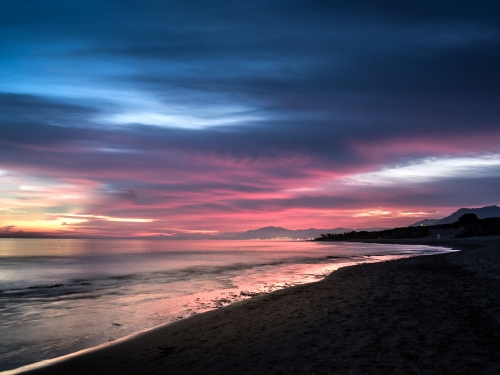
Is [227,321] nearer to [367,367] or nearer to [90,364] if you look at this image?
[90,364]

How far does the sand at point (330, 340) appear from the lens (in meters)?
6.41

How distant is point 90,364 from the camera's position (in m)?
8.47

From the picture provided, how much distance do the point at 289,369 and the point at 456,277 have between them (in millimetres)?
13918

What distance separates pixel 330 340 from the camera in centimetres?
796

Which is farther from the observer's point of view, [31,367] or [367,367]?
[31,367]

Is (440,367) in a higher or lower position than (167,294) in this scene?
higher

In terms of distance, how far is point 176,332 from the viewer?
1090cm

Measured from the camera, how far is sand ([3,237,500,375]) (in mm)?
6406

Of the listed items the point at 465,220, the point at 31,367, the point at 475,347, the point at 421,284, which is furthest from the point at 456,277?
the point at 465,220

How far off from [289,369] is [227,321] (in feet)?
18.1

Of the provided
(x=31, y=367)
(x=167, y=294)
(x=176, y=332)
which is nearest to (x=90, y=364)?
(x=31, y=367)

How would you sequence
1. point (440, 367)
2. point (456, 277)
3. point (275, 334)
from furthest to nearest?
point (456, 277), point (275, 334), point (440, 367)

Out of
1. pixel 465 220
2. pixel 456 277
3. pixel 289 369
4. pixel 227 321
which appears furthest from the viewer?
pixel 465 220

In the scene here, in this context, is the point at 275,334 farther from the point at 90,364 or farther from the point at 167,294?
the point at 167,294
